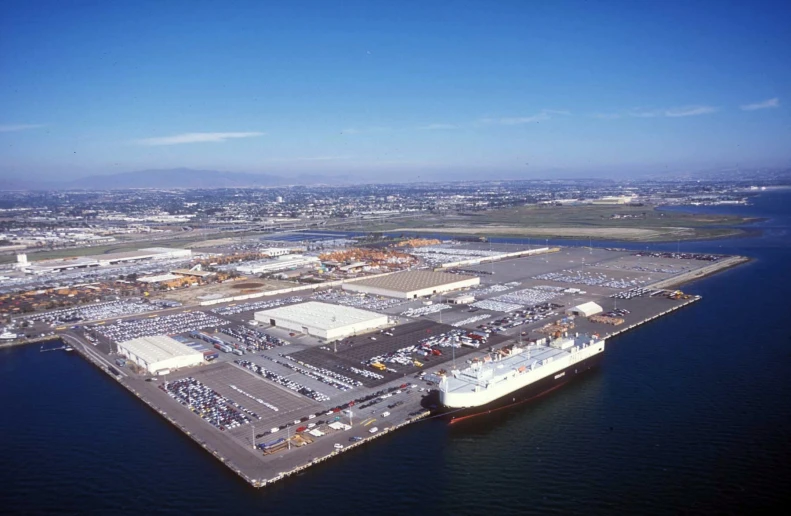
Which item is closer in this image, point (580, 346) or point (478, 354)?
point (580, 346)

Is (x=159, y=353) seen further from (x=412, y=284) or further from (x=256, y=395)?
(x=412, y=284)

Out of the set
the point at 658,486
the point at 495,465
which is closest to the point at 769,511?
the point at 658,486

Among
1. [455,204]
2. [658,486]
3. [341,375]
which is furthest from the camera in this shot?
[455,204]

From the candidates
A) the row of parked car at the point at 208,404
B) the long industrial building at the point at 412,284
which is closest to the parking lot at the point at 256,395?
the row of parked car at the point at 208,404

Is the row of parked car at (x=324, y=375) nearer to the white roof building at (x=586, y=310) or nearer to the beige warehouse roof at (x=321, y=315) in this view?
the beige warehouse roof at (x=321, y=315)

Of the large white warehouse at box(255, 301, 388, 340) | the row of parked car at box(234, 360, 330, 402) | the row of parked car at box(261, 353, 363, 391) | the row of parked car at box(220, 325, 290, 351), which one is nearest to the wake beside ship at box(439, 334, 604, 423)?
the row of parked car at box(261, 353, 363, 391)

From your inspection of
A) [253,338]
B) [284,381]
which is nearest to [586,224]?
[253,338]

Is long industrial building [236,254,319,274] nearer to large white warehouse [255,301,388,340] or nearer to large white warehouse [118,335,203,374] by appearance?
large white warehouse [255,301,388,340]

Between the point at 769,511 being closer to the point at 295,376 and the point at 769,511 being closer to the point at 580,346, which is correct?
the point at 580,346
